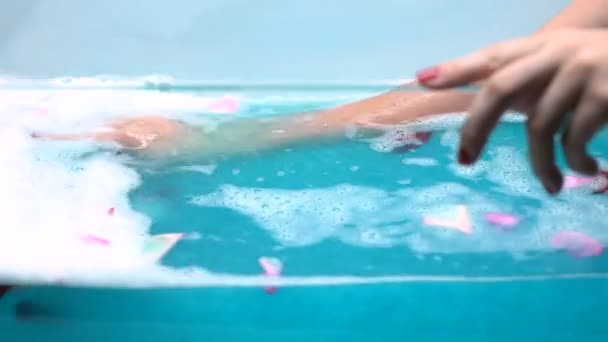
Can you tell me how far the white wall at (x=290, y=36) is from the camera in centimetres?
144

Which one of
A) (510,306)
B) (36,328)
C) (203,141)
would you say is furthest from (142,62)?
(510,306)

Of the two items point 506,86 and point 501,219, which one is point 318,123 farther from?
point 506,86

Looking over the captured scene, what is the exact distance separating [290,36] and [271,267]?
35.3 inches

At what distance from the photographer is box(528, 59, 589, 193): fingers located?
0.39 metres

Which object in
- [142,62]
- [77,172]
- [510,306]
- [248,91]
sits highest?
[142,62]

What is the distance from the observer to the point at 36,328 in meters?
0.64

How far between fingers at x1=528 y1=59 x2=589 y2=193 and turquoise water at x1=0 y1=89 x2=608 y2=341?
252 millimetres

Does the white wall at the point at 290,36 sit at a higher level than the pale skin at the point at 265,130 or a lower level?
higher

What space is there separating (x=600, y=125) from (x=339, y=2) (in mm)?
1098

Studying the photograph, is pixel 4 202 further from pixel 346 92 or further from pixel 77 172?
pixel 346 92

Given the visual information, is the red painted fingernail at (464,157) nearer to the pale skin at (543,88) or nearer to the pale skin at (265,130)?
the pale skin at (543,88)

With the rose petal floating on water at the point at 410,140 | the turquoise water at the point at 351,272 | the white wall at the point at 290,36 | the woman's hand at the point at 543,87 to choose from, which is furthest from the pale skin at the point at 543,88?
the white wall at the point at 290,36

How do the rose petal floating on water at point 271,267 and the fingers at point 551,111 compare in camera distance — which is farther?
the rose petal floating on water at point 271,267

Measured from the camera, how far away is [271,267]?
65 cm
